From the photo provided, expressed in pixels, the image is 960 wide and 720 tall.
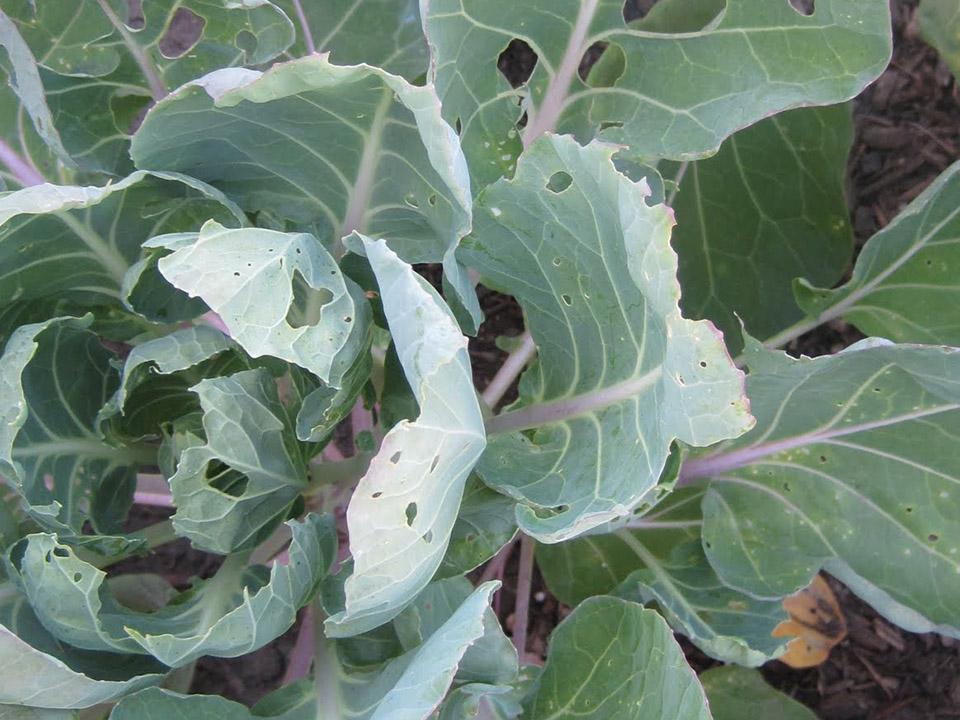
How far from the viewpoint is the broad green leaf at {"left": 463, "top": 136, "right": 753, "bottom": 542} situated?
773 millimetres

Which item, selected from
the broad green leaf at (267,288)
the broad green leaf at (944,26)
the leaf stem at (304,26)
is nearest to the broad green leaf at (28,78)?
the broad green leaf at (267,288)

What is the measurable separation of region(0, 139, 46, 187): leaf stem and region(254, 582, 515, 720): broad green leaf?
2.49 feet

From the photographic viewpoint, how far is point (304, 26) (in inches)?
50.6

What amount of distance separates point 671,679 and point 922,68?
127 centimetres

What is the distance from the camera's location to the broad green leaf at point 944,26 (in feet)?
4.05

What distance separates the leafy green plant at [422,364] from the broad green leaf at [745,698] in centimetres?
27

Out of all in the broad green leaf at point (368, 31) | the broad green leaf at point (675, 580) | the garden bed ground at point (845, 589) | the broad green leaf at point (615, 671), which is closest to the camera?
the broad green leaf at point (615, 671)

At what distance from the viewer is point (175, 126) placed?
95 centimetres

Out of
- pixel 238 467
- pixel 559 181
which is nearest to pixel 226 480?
pixel 238 467

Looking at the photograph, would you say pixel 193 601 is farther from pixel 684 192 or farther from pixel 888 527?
pixel 684 192

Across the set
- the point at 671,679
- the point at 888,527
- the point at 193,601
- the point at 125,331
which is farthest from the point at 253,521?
the point at 888,527

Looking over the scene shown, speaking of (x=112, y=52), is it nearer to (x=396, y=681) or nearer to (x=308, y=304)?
(x=308, y=304)

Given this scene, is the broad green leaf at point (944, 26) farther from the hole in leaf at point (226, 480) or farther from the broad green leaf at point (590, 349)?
the hole in leaf at point (226, 480)

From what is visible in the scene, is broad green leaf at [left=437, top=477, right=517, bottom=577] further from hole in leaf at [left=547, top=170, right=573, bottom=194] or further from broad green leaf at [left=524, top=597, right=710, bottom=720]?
hole in leaf at [left=547, top=170, right=573, bottom=194]
